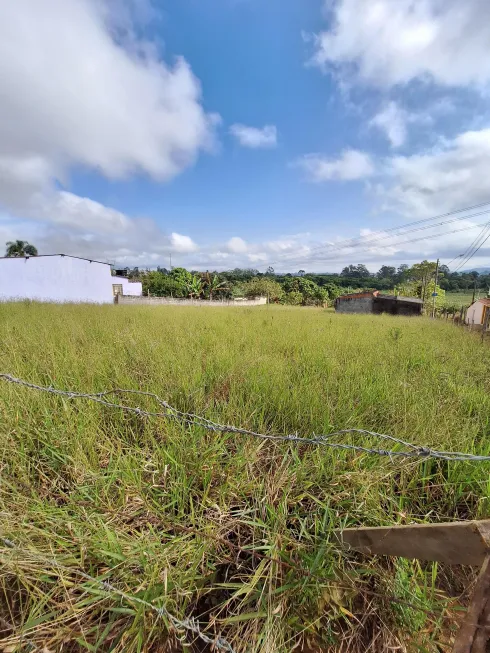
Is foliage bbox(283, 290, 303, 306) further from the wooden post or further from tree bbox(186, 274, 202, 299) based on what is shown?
the wooden post

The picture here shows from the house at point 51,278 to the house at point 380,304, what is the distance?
25878mm

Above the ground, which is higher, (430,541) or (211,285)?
(211,285)

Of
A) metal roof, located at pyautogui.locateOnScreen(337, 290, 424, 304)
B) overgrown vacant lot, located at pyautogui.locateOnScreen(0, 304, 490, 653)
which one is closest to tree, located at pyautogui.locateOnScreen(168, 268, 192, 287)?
metal roof, located at pyautogui.locateOnScreen(337, 290, 424, 304)

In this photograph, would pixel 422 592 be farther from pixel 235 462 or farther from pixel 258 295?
pixel 258 295

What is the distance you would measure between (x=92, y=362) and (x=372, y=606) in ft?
10.2

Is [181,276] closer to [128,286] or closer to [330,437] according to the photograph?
[128,286]

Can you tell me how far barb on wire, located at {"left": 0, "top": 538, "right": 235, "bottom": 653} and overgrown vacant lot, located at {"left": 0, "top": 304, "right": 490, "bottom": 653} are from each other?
0.01 m

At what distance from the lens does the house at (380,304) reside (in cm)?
2964

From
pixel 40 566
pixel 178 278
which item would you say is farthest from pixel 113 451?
pixel 178 278

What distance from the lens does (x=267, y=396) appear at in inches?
99.1

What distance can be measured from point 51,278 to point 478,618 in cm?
2586

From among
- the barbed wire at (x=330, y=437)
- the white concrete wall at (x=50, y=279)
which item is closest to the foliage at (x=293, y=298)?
the white concrete wall at (x=50, y=279)

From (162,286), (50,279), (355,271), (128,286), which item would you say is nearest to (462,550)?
(50,279)

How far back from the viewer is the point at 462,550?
34.7 inches
